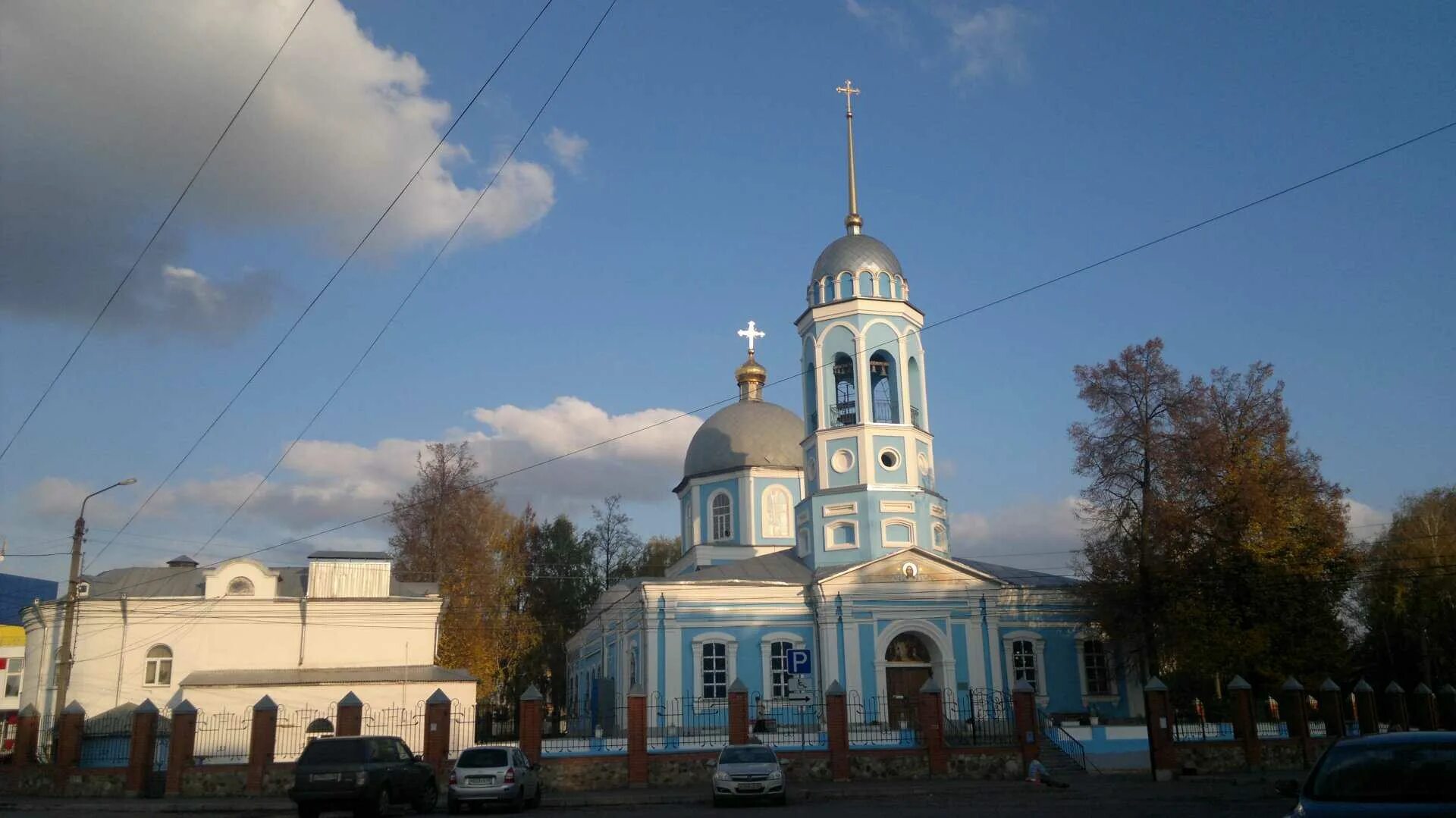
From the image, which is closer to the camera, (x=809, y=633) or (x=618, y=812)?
(x=618, y=812)

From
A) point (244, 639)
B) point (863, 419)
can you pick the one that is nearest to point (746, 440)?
point (863, 419)

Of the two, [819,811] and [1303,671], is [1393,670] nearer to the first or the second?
[1303,671]

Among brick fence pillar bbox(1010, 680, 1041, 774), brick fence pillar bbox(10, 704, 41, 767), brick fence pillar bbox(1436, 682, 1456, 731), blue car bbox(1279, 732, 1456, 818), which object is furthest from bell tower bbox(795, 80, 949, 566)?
blue car bbox(1279, 732, 1456, 818)

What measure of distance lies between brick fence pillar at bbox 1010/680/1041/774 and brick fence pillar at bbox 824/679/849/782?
377 centimetres

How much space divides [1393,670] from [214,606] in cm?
3878

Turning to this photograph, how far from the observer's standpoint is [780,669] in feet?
110

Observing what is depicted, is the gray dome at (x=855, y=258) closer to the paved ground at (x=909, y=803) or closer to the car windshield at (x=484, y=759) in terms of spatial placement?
the paved ground at (x=909, y=803)

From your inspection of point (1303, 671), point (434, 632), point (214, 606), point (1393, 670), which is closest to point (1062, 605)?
point (1303, 671)

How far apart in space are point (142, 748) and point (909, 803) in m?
14.7

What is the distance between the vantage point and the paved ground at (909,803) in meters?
17.2

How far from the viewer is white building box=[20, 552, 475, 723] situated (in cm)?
3077

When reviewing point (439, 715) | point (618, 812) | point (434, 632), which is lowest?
point (618, 812)

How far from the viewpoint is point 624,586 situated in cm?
3966

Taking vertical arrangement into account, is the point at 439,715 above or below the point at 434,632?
below
